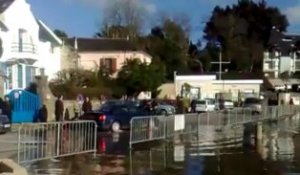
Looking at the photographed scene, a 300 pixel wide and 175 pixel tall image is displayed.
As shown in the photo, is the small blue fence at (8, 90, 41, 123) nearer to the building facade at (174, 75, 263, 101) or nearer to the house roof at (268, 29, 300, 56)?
the building facade at (174, 75, 263, 101)

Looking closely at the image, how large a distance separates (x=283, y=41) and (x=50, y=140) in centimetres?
10652

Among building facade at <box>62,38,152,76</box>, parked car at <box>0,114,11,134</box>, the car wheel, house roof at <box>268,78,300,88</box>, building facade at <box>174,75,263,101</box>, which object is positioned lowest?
the car wheel

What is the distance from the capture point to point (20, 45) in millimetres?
52281

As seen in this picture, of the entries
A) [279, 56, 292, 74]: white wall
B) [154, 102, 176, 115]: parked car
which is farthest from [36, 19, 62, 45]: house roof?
[279, 56, 292, 74]: white wall

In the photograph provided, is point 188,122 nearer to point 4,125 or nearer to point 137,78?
point 4,125

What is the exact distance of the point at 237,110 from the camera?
35875 millimetres

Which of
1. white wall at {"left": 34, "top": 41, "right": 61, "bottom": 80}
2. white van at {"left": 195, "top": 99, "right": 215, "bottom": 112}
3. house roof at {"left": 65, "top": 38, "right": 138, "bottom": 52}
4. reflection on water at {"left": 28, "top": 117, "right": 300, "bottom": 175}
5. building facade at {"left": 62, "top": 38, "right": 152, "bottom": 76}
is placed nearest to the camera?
reflection on water at {"left": 28, "top": 117, "right": 300, "bottom": 175}

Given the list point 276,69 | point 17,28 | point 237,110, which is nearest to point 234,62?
point 276,69

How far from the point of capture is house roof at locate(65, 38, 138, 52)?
3063 inches

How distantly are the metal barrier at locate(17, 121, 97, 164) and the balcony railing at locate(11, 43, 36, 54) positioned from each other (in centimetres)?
3306

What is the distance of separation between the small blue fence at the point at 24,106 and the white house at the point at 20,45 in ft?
25.1

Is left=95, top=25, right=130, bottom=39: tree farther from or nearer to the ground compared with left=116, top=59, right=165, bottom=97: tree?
farther from the ground

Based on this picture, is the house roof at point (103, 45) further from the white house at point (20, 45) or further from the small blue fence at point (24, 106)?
the small blue fence at point (24, 106)

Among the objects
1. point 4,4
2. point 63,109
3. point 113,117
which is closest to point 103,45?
point 4,4
